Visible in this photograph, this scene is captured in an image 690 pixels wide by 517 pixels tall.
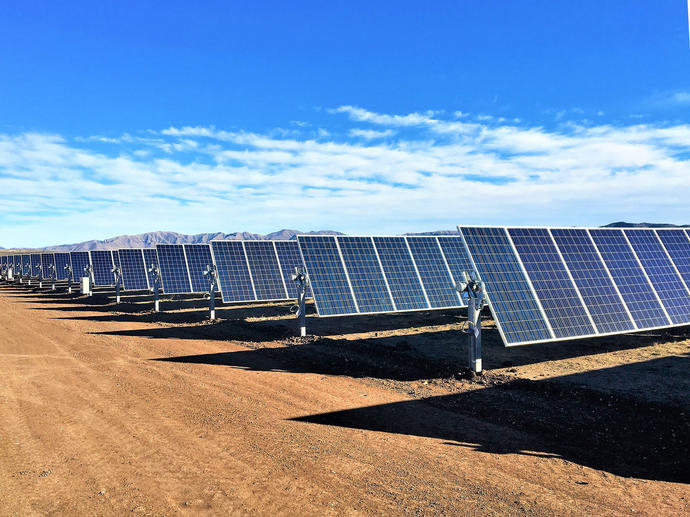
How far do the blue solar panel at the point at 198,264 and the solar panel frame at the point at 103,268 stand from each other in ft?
62.2

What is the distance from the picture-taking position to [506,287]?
19.0m

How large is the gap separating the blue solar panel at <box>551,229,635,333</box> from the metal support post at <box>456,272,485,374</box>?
5.67m

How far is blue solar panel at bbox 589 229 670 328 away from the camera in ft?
68.4

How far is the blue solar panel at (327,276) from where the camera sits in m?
26.8

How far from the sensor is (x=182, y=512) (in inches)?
340

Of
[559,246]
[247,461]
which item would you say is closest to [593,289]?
[559,246]

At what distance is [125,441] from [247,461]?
3.82 m

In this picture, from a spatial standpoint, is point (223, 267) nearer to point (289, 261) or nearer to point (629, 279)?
point (289, 261)

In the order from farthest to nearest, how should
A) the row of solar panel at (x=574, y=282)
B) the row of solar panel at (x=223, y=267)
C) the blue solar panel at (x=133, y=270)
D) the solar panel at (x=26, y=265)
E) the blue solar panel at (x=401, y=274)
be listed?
the solar panel at (x=26, y=265) < the blue solar panel at (x=133, y=270) < the row of solar panel at (x=223, y=267) < the blue solar panel at (x=401, y=274) < the row of solar panel at (x=574, y=282)

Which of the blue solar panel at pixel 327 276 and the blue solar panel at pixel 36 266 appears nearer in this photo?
the blue solar panel at pixel 327 276

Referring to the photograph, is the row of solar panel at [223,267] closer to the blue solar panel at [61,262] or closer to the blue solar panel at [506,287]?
the blue solar panel at [61,262]

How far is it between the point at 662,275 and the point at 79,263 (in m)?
76.5

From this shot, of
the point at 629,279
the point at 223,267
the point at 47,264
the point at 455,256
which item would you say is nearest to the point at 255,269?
the point at 223,267

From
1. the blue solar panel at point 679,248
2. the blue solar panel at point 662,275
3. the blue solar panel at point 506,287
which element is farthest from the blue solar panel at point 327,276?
the blue solar panel at point 679,248
